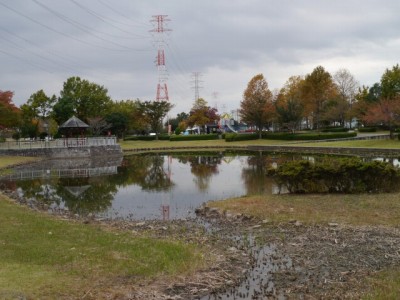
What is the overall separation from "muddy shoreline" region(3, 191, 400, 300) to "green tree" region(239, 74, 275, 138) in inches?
1947

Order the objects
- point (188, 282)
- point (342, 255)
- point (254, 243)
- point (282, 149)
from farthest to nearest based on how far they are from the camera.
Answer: point (282, 149), point (254, 243), point (342, 255), point (188, 282)

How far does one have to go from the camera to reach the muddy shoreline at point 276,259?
7.02 metres

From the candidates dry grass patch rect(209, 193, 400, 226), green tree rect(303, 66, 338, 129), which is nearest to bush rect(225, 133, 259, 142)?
green tree rect(303, 66, 338, 129)

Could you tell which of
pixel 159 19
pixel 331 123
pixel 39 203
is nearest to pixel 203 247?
pixel 39 203

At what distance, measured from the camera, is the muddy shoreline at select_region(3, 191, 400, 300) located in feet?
23.0

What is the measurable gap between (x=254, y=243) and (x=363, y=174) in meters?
7.11

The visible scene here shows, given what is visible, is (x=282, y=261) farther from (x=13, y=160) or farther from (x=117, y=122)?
(x=117, y=122)

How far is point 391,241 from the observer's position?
9.30m

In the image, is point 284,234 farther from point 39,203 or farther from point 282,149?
point 282,149

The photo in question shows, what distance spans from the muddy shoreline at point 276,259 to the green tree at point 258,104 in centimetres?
4945

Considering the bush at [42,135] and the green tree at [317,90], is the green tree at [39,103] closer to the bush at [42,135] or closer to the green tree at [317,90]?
the bush at [42,135]

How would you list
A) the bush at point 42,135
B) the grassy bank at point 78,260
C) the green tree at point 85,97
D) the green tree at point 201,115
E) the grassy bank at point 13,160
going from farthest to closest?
the green tree at point 201,115 → the green tree at point 85,97 → the bush at point 42,135 → the grassy bank at point 13,160 → the grassy bank at point 78,260

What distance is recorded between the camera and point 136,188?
71.4 ft

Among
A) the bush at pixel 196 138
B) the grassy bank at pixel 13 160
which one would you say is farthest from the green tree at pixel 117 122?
the grassy bank at pixel 13 160
